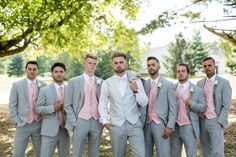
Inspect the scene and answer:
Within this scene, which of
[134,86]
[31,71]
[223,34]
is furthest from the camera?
[223,34]

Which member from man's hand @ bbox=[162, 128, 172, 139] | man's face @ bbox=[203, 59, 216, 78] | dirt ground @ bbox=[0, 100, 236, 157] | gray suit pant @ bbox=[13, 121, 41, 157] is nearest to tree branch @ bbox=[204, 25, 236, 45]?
dirt ground @ bbox=[0, 100, 236, 157]

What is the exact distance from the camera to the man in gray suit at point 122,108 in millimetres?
5074

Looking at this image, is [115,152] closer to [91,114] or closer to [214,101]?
[91,114]

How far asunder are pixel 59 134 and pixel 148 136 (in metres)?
1.41

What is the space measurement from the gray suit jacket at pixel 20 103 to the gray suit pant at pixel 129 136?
5.00ft

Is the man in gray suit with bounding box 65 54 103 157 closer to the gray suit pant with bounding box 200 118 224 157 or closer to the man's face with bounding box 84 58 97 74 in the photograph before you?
the man's face with bounding box 84 58 97 74

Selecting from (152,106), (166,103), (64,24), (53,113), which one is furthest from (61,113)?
(64,24)

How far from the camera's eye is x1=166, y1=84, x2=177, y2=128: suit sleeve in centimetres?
534

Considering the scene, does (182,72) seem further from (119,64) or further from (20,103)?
(20,103)

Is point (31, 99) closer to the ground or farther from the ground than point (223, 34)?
closer to the ground

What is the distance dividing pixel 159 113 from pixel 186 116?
0.55 metres

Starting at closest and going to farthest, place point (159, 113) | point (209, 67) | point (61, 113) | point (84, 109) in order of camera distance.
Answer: point (84, 109), point (159, 113), point (61, 113), point (209, 67)

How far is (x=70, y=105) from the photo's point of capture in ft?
17.5

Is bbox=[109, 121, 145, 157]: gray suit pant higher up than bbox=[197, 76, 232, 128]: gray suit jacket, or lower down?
lower down
